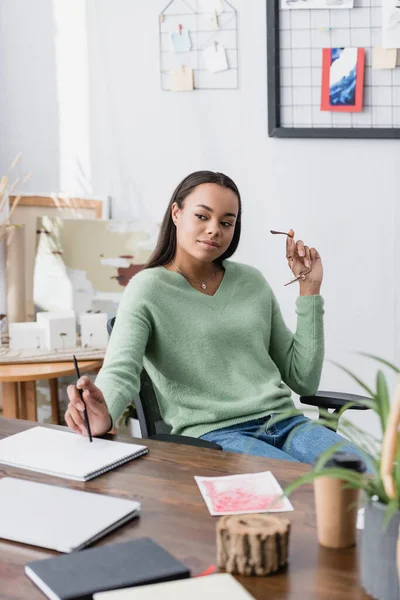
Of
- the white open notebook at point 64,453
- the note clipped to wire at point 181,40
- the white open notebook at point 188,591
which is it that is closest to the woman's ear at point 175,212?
the white open notebook at point 64,453

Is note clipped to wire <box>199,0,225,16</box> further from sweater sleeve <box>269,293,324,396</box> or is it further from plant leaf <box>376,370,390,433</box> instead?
plant leaf <box>376,370,390,433</box>

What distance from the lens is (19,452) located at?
155 centimetres

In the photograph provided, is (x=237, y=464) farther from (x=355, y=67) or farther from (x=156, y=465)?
(x=355, y=67)

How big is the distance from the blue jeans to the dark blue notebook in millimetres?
694

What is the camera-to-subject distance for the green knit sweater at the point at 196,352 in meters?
1.90

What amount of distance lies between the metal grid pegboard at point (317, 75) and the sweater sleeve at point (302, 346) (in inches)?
37.1

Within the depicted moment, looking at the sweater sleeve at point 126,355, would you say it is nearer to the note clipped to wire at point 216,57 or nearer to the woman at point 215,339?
the woman at point 215,339

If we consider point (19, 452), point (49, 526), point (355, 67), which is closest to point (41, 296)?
point (355, 67)

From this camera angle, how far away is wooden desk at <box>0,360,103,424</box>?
2.67 m

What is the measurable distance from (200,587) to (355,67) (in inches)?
86.7

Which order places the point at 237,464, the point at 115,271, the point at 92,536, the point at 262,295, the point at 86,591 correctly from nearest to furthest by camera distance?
the point at 86,591 → the point at 92,536 → the point at 237,464 → the point at 262,295 → the point at 115,271

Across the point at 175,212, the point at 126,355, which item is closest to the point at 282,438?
the point at 126,355

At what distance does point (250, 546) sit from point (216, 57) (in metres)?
2.20

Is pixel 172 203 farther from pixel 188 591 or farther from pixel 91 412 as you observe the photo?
pixel 188 591
